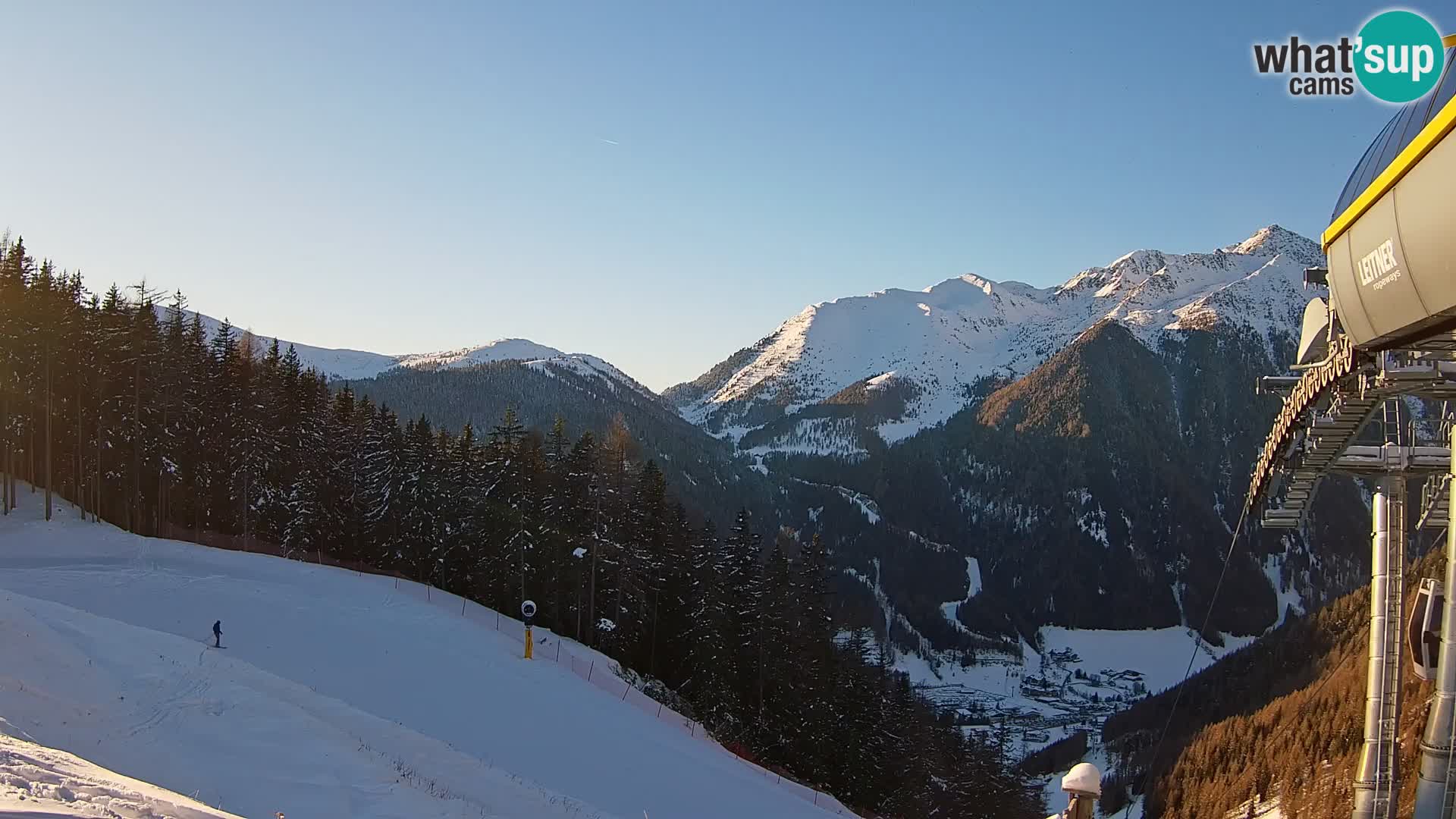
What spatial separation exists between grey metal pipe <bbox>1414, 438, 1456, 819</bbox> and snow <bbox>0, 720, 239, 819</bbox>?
37.9 feet

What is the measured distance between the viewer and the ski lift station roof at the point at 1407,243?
376 centimetres

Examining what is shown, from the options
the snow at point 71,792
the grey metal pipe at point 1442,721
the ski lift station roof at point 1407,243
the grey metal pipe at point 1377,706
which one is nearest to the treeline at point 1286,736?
the grey metal pipe at point 1377,706

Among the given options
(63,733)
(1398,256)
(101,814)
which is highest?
(1398,256)

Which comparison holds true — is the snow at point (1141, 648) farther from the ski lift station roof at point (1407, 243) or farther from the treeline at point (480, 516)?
the ski lift station roof at point (1407, 243)

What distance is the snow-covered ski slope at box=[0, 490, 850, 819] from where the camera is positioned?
11.9m

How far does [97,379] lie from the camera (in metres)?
41.6

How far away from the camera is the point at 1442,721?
9633mm

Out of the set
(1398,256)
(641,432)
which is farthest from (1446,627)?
(641,432)

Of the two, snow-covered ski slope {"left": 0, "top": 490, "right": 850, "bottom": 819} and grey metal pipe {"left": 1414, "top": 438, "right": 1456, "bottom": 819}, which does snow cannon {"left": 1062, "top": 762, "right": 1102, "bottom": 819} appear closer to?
grey metal pipe {"left": 1414, "top": 438, "right": 1456, "bottom": 819}

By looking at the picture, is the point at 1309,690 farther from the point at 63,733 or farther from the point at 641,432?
the point at 641,432

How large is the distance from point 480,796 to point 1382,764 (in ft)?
38.0

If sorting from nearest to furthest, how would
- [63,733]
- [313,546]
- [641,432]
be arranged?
[63,733]
[313,546]
[641,432]

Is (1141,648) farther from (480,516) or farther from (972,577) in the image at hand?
(480,516)

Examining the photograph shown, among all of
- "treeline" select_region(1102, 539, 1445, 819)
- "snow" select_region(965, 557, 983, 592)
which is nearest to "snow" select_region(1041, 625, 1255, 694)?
"snow" select_region(965, 557, 983, 592)
